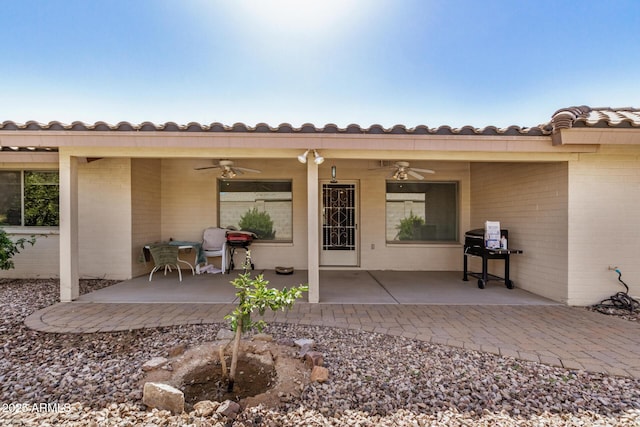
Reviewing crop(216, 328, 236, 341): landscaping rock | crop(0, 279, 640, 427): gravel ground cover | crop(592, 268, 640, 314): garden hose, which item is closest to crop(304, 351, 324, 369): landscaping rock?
crop(0, 279, 640, 427): gravel ground cover

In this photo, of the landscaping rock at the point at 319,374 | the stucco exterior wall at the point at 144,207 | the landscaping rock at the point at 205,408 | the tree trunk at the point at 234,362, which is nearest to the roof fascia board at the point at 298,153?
the stucco exterior wall at the point at 144,207

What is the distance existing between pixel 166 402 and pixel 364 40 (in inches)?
314

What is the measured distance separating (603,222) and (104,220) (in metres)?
8.54

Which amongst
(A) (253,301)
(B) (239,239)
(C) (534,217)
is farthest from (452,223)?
(A) (253,301)

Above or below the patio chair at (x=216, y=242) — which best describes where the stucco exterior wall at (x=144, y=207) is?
above

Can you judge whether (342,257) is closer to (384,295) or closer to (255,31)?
(384,295)

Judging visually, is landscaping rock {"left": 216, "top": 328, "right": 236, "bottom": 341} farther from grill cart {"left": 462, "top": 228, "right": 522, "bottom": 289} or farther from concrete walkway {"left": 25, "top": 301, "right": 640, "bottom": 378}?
grill cart {"left": 462, "top": 228, "right": 522, "bottom": 289}

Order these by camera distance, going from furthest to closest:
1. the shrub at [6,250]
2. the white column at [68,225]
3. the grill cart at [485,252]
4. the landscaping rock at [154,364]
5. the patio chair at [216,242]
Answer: the patio chair at [216,242] → the shrub at [6,250] → the grill cart at [485,252] → the white column at [68,225] → the landscaping rock at [154,364]

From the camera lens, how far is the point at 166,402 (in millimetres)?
2039

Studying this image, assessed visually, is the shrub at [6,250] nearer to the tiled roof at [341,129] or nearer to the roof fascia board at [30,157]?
the roof fascia board at [30,157]

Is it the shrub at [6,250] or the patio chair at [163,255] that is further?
the patio chair at [163,255]

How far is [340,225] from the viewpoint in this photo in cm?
732

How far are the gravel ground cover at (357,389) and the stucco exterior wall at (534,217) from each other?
8.66 feet

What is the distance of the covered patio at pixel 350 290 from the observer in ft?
15.2
